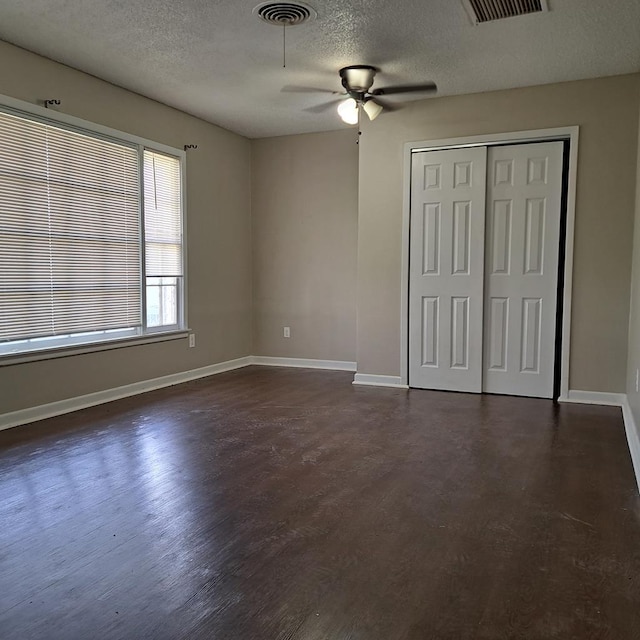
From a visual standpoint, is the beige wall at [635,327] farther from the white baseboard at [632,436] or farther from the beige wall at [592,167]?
the beige wall at [592,167]

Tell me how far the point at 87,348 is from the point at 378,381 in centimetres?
268

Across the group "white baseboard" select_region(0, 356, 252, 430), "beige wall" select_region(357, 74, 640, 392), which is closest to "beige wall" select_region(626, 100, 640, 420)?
"beige wall" select_region(357, 74, 640, 392)

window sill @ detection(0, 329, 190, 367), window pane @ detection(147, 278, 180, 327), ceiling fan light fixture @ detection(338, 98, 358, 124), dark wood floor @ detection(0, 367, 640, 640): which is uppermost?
ceiling fan light fixture @ detection(338, 98, 358, 124)

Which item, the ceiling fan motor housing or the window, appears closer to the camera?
the window

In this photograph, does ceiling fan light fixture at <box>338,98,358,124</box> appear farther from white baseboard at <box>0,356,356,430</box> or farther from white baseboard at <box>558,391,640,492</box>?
white baseboard at <box>558,391,640,492</box>

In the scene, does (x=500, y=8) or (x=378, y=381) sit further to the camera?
(x=378, y=381)

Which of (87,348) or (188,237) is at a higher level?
(188,237)

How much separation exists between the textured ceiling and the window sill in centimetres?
218

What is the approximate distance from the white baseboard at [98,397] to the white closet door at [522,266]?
2949 millimetres

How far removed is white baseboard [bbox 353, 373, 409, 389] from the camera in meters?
5.31

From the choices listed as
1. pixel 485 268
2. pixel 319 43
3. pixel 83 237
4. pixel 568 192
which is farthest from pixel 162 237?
pixel 568 192

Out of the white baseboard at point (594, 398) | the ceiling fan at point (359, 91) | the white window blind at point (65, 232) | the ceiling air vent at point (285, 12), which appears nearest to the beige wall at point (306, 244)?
the ceiling fan at point (359, 91)

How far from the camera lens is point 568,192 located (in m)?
4.63

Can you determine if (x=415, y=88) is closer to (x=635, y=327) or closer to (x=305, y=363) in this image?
(x=635, y=327)
